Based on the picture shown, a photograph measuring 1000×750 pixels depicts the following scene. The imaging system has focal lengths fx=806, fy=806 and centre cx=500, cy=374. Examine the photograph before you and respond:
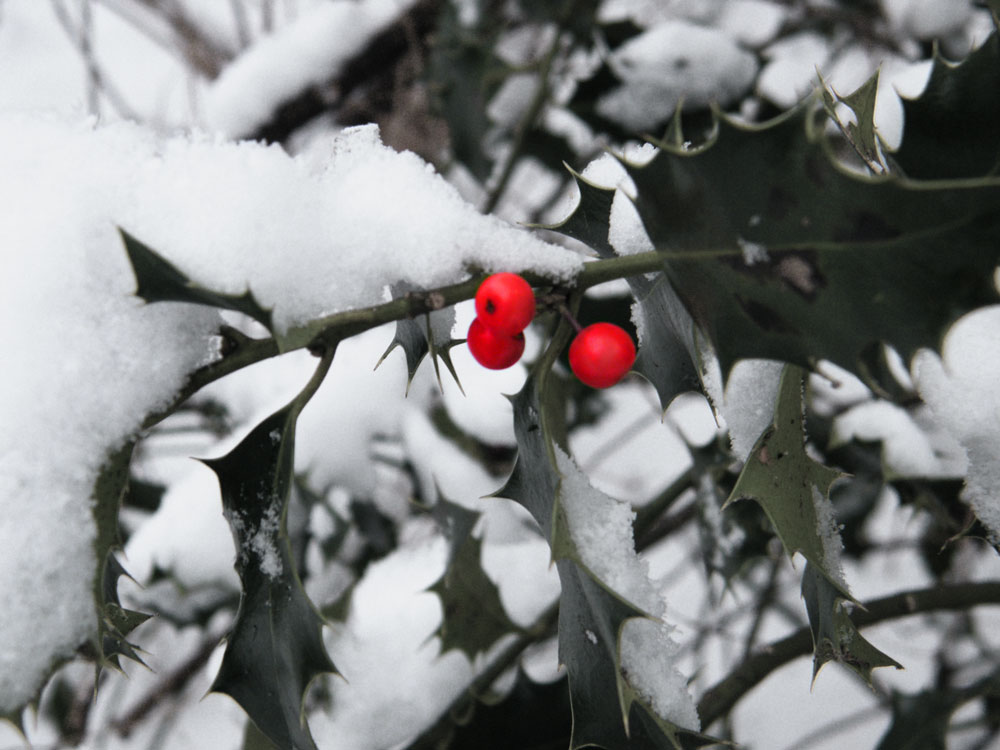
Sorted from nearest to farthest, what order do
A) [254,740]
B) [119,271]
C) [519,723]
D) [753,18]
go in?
[119,271]
[254,740]
[519,723]
[753,18]

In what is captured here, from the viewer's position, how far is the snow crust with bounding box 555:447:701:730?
46cm

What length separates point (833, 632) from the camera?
0.48 m

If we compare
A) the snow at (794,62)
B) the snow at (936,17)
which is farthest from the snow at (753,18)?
the snow at (936,17)

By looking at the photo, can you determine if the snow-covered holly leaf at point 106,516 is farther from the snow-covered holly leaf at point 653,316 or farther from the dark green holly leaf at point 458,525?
the dark green holly leaf at point 458,525

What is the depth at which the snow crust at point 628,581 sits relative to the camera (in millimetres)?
459

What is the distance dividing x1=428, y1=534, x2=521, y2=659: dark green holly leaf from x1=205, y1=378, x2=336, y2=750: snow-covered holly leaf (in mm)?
382

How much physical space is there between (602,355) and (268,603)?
24cm

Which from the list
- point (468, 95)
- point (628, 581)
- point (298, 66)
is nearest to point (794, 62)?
point (468, 95)

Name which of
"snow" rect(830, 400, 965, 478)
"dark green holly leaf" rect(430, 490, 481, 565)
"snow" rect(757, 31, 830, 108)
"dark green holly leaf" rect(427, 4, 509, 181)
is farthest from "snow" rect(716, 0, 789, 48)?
A: "dark green holly leaf" rect(430, 490, 481, 565)

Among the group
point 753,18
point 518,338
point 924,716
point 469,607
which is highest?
point 518,338

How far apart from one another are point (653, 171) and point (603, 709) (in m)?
0.31

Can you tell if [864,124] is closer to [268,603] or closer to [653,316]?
[653,316]

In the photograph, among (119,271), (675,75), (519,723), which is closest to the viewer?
(119,271)

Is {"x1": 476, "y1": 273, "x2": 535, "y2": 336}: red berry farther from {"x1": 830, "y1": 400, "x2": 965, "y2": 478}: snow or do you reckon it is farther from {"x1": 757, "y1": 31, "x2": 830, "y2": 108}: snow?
{"x1": 757, "y1": 31, "x2": 830, "y2": 108}: snow
